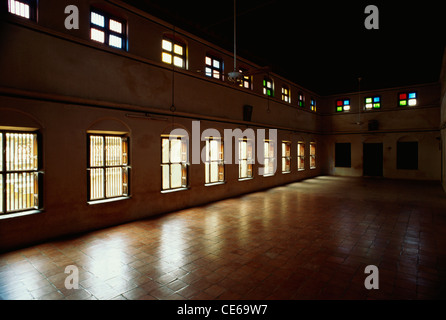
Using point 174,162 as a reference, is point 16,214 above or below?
below

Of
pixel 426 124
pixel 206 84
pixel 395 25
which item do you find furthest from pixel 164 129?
pixel 426 124

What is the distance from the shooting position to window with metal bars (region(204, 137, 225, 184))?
930 cm

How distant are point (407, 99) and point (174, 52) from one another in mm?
15753

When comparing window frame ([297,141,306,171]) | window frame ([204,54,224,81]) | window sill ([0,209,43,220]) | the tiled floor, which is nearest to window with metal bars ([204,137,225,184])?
the tiled floor

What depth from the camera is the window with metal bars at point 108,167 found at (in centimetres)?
625

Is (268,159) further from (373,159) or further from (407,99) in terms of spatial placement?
(407,99)

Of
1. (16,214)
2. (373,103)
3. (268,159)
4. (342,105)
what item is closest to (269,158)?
(268,159)

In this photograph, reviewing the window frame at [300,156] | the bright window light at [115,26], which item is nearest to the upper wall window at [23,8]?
the bright window light at [115,26]

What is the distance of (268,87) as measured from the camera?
12.8 meters

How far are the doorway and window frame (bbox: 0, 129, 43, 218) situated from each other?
18.5m

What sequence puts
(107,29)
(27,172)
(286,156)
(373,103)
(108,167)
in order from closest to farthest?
(27,172), (107,29), (108,167), (286,156), (373,103)

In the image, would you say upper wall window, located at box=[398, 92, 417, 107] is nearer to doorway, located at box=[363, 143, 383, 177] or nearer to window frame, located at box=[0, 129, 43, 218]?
doorway, located at box=[363, 143, 383, 177]

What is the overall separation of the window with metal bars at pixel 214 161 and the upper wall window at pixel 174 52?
282 centimetres
